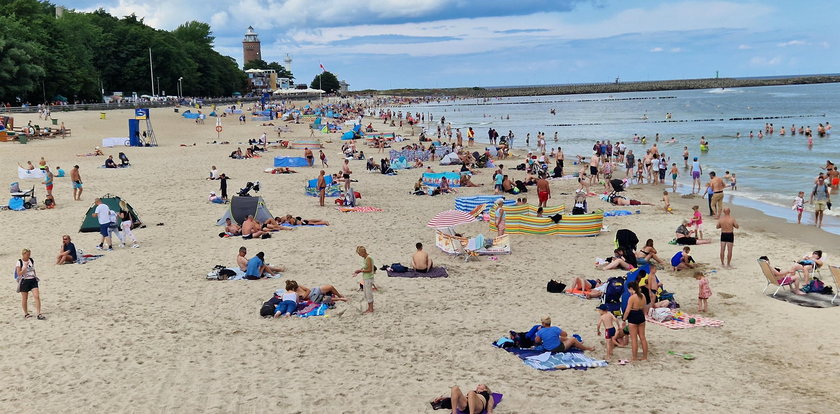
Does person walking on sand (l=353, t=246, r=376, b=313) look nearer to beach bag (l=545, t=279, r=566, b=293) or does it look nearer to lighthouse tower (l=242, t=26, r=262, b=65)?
beach bag (l=545, t=279, r=566, b=293)

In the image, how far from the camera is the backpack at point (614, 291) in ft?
30.7

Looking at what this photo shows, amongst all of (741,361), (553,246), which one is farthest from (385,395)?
(553,246)

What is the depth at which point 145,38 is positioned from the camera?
78.1 metres

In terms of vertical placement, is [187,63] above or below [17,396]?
above

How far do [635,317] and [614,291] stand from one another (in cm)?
160

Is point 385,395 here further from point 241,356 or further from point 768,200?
point 768,200

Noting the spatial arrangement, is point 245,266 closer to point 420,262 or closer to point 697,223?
point 420,262

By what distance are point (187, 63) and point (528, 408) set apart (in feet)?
302

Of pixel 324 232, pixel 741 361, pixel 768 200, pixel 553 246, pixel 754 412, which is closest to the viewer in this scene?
pixel 754 412

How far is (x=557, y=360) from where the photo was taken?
26.2 ft

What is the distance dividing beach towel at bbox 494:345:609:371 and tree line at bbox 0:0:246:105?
50.2 m

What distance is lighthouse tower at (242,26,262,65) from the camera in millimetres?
185125

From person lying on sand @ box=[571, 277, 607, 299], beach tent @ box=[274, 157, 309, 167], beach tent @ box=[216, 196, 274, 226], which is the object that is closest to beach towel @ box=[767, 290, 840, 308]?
person lying on sand @ box=[571, 277, 607, 299]

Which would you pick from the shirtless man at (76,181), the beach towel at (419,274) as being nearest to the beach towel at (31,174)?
the shirtless man at (76,181)
